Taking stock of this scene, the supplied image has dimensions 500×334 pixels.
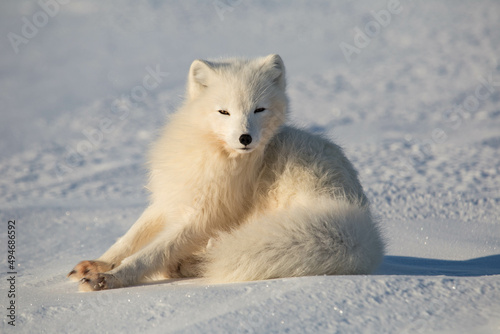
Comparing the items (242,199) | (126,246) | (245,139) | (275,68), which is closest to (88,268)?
(126,246)

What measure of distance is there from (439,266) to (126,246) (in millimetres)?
1682

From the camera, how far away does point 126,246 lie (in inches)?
101

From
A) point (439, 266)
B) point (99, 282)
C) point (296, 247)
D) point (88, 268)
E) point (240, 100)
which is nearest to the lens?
point (296, 247)

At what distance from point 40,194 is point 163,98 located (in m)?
4.08

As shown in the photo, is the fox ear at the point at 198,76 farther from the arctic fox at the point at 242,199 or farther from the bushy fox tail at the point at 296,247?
the bushy fox tail at the point at 296,247

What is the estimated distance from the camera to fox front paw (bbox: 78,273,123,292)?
7.11 ft

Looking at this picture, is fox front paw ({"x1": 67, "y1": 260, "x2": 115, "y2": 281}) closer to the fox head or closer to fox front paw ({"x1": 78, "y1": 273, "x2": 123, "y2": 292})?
fox front paw ({"x1": 78, "y1": 273, "x2": 123, "y2": 292})

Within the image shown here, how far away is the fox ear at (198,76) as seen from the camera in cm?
248

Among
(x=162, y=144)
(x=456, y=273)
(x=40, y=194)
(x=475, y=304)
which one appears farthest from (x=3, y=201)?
(x=475, y=304)

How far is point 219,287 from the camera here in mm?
1957

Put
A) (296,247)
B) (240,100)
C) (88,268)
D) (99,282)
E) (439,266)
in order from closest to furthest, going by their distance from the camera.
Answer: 1. (296,247)
2. (99,282)
3. (240,100)
4. (88,268)
5. (439,266)

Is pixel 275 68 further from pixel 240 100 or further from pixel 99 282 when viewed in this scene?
pixel 99 282

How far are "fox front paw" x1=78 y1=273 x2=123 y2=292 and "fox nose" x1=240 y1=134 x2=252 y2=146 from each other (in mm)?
822

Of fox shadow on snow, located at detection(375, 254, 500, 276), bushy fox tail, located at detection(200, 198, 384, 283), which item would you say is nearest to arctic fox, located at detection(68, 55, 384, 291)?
bushy fox tail, located at detection(200, 198, 384, 283)
